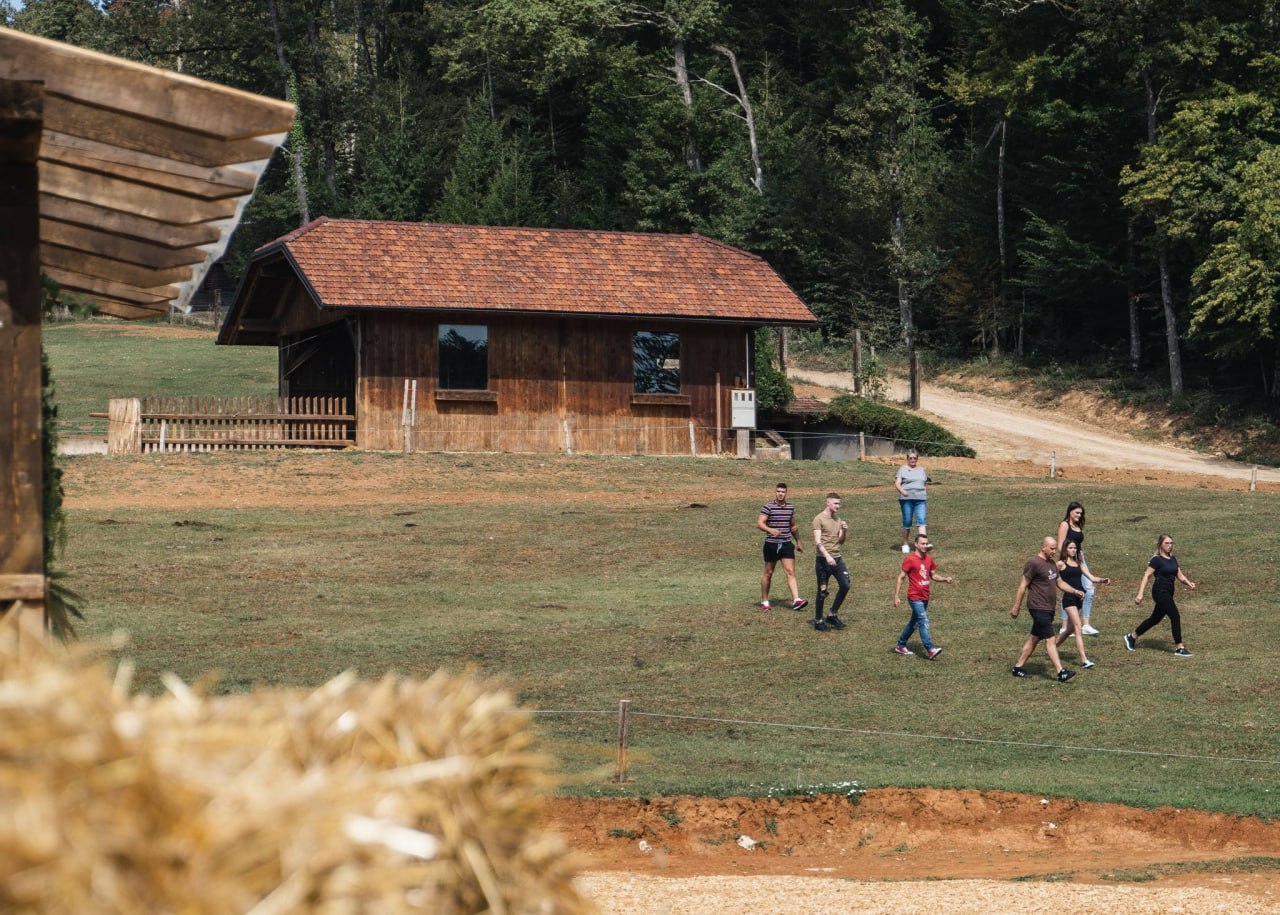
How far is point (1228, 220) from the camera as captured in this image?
167 ft

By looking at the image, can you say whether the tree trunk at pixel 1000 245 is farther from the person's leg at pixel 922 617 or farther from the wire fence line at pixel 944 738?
the wire fence line at pixel 944 738

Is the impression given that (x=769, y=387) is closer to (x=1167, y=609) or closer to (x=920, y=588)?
(x=1167, y=609)

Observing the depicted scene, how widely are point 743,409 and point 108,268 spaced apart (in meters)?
35.8

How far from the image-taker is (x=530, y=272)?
1673 inches

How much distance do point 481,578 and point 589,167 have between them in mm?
56432

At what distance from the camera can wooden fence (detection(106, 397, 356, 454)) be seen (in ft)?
121

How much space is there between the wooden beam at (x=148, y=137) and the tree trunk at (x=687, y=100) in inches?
2675

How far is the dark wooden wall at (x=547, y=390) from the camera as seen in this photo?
132ft

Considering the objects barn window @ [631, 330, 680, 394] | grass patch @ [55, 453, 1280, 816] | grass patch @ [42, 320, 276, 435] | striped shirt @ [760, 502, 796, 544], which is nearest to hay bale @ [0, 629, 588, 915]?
grass patch @ [55, 453, 1280, 816]

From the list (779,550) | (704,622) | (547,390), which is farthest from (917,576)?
(547,390)

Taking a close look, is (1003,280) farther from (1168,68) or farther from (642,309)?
(642,309)

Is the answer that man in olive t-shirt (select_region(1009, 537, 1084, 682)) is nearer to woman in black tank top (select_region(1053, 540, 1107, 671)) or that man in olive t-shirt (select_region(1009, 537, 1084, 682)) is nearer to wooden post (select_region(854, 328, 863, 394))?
woman in black tank top (select_region(1053, 540, 1107, 671))

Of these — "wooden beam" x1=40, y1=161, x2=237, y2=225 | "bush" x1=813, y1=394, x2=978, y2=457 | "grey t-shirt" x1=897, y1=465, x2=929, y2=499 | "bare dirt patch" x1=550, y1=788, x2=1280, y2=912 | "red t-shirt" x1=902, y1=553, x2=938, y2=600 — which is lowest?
"bare dirt patch" x1=550, y1=788, x2=1280, y2=912

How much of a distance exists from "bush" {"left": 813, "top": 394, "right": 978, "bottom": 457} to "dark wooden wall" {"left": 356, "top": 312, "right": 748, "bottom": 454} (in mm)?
4925
